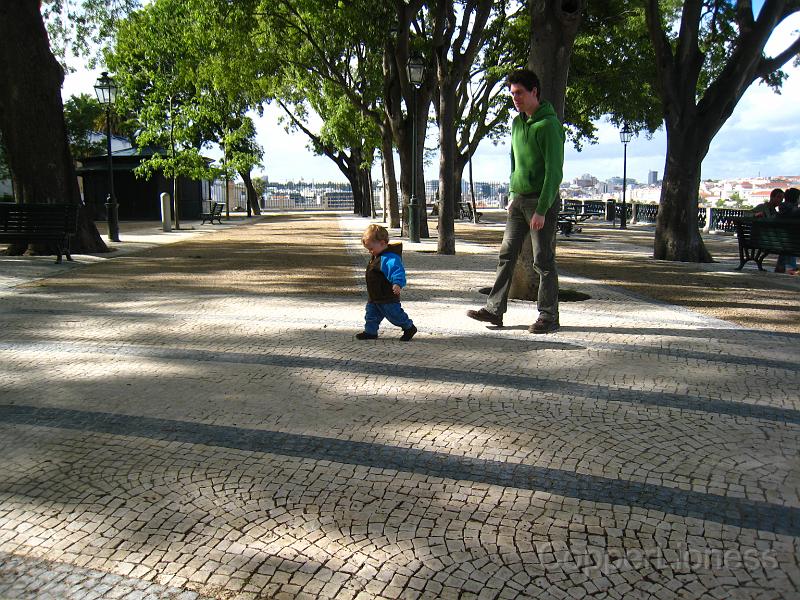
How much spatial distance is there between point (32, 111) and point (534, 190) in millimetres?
10522

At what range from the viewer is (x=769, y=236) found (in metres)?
11.3

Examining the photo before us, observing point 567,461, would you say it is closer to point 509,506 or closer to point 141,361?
point 509,506

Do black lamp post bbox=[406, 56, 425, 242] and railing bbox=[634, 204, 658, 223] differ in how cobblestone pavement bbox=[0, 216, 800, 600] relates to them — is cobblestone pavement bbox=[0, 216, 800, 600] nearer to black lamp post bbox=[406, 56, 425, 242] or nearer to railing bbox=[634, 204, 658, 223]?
→ black lamp post bbox=[406, 56, 425, 242]

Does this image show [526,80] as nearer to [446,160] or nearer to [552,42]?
[552,42]

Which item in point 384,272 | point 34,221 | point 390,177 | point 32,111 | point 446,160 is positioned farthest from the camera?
point 390,177

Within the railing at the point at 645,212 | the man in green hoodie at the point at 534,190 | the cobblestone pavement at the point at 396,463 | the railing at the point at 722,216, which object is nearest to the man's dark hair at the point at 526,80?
the man in green hoodie at the point at 534,190

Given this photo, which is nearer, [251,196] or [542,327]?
[542,327]

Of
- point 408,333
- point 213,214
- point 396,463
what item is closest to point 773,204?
point 408,333

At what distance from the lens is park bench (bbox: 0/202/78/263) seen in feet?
38.7

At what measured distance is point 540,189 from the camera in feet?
18.9

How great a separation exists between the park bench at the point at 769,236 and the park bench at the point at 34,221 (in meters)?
11.6

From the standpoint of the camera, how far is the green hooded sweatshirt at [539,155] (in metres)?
5.51

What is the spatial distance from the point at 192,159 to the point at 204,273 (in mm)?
16273

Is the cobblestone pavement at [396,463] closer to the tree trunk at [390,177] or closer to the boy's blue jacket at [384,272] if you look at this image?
the boy's blue jacket at [384,272]
